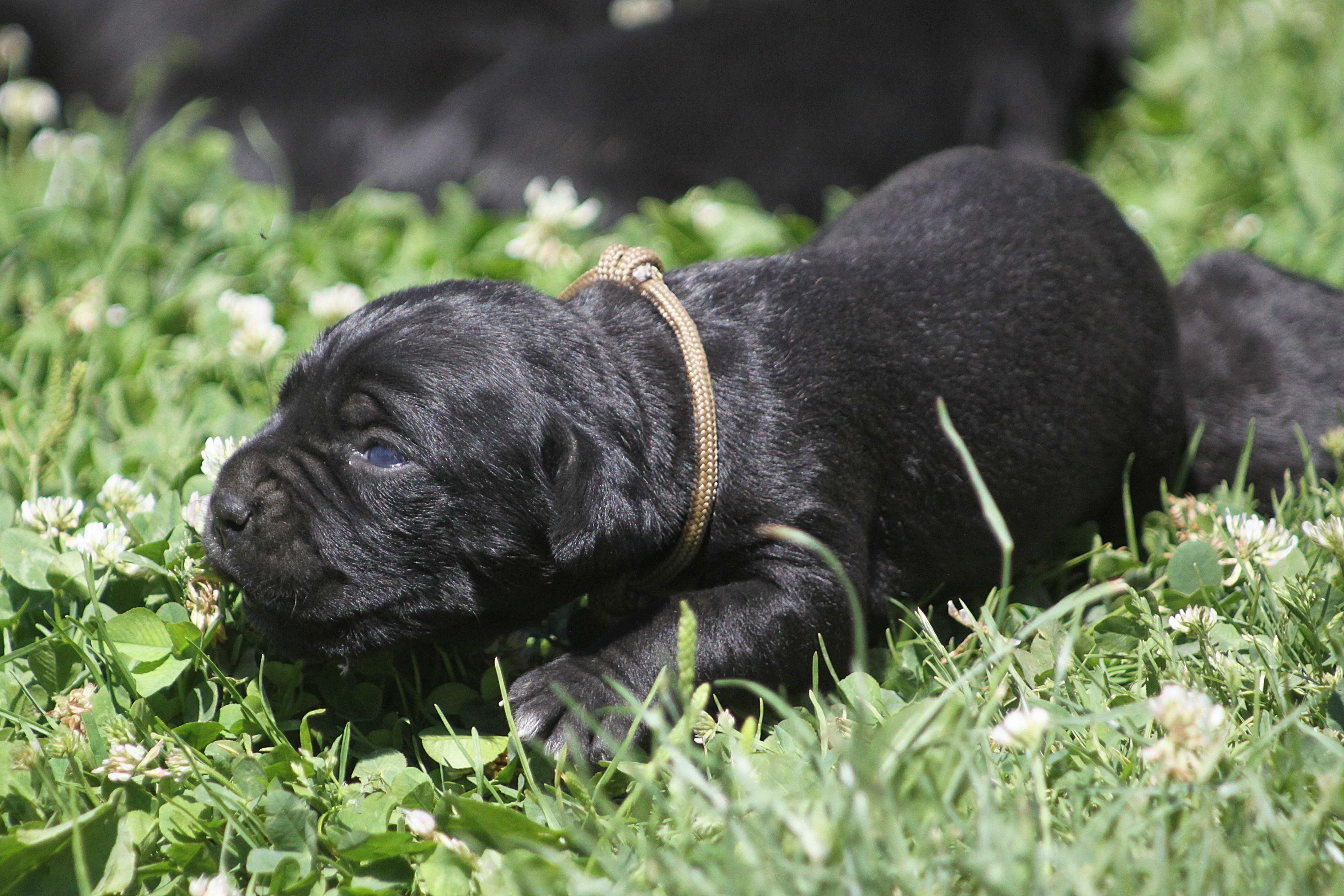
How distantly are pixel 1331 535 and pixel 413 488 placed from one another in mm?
1727

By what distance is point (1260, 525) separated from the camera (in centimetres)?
260

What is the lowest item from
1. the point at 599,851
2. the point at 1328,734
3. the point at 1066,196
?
the point at 1328,734

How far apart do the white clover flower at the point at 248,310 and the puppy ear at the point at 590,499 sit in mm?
1536

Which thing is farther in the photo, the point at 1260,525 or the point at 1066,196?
the point at 1066,196

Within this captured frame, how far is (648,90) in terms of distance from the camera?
15.5 feet

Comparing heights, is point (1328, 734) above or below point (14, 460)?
below

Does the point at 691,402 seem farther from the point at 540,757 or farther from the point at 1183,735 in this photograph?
the point at 1183,735

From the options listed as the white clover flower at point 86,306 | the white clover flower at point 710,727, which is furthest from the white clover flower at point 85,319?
the white clover flower at point 710,727

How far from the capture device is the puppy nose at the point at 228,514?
2.28 m

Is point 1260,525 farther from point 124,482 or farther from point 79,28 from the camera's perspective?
point 79,28

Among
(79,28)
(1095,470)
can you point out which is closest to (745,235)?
(1095,470)

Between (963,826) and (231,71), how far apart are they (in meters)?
4.93

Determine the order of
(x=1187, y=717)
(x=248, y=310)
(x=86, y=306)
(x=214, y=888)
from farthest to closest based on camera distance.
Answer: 1. (x=86, y=306)
2. (x=248, y=310)
3. (x=214, y=888)
4. (x=1187, y=717)

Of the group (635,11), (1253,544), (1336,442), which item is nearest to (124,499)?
(1253,544)
